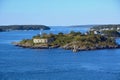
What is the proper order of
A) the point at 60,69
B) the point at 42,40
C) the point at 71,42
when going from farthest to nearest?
the point at 42,40 → the point at 71,42 → the point at 60,69

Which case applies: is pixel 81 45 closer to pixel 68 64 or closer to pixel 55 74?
pixel 68 64

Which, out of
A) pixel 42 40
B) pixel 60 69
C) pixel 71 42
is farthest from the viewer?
pixel 42 40

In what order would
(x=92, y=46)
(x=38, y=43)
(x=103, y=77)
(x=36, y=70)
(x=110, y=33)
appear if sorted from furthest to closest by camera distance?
(x=110, y=33), (x=38, y=43), (x=92, y=46), (x=36, y=70), (x=103, y=77)

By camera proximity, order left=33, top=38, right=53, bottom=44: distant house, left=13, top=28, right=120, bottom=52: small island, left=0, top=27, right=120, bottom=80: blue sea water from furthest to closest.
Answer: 1. left=33, top=38, right=53, bottom=44: distant house
2. left=13, top=28, right=120, bottom=52: small island
3. left=0, top=27, right=120, bottom=80: blue sea water

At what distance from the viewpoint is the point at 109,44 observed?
2134 cm

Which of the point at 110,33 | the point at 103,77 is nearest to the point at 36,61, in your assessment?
the point at 103,77

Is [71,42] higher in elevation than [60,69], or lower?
lower

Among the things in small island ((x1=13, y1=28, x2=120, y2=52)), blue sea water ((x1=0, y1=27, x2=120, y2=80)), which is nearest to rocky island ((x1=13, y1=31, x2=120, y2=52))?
small island ((x1=13, y1=28, x2=120, y2=52))

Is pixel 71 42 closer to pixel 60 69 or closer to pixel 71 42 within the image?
pixel 71 42

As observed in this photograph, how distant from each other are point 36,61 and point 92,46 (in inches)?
265

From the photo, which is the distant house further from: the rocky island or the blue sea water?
the blue sea water

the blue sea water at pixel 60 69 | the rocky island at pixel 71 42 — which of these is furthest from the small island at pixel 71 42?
the blue sea water at pixel 60 69

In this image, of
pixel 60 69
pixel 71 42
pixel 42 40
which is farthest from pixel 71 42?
pixel 60 69

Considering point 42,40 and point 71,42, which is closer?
point 71,42
